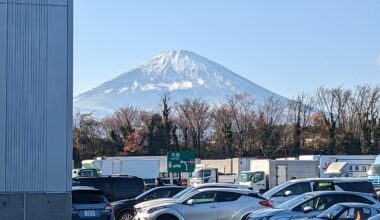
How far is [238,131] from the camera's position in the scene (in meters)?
99.7

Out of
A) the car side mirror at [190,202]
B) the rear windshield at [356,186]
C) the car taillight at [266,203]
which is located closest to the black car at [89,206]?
the car side mirror at [190,202]

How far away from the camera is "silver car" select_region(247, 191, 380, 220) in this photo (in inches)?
741

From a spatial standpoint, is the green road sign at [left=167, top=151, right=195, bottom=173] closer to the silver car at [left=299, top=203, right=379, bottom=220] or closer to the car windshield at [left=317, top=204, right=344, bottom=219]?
the silver car at [left=299, top=203, right=379, bottom=220]

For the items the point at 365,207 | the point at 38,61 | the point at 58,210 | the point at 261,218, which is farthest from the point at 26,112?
the point at 365,207

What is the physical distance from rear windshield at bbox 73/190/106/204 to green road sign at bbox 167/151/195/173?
23.5m

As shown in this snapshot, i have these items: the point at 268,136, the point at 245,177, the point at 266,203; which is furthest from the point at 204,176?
the point at 268,136

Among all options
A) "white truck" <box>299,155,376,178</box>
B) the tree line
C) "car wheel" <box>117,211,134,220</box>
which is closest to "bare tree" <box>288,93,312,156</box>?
the tree line

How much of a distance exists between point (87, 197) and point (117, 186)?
327 inches

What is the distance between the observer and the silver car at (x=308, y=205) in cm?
1881

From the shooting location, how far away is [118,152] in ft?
302

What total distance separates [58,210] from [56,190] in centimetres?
43

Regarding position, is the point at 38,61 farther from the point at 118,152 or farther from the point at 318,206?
the point at 118,152

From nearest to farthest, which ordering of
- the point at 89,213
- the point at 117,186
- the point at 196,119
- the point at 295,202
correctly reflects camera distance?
the point at 89,213 < the point at 295,202 < the point at 117,186 < the point at 196,119

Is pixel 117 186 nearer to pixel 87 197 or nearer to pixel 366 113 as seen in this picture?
pixel 87 197
